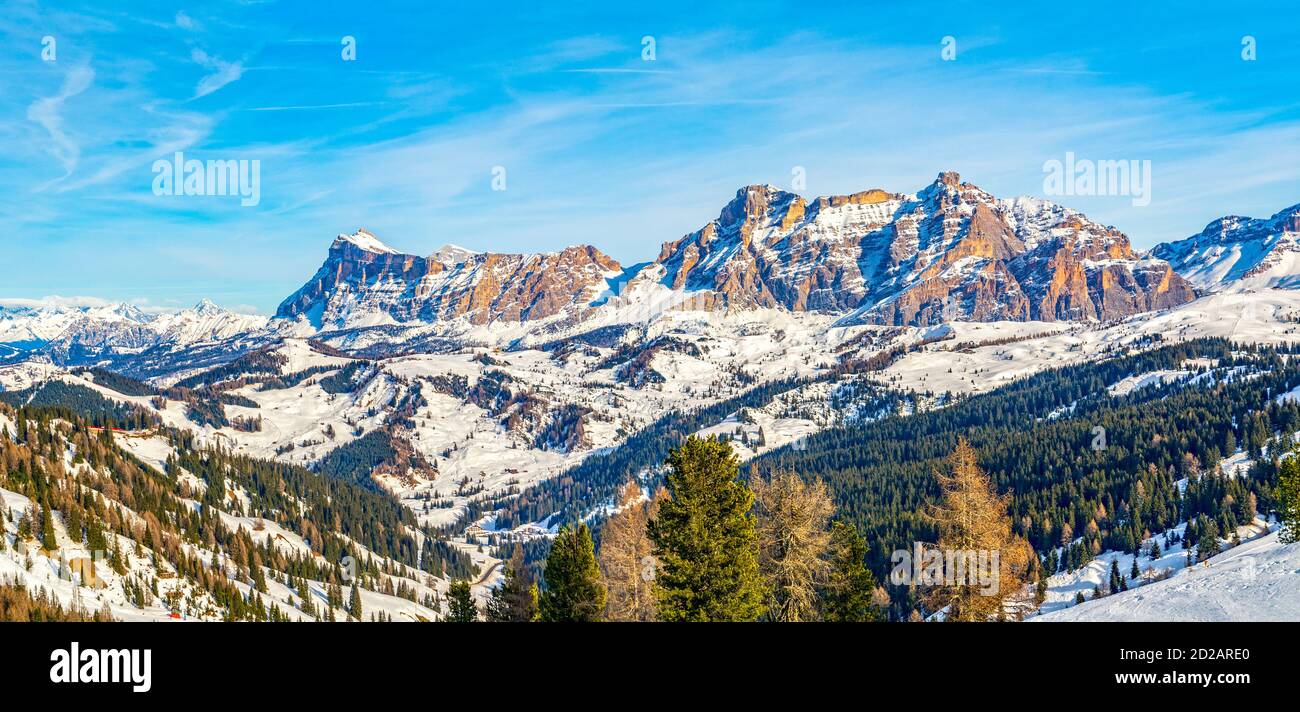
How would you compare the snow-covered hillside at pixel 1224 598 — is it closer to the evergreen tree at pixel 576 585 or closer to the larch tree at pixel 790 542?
the larch tree at pixel 790 542

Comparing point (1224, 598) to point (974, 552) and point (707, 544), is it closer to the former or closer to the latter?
point (974, 552)

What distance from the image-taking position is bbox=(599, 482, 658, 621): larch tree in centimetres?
6153

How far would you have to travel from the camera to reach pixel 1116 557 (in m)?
199

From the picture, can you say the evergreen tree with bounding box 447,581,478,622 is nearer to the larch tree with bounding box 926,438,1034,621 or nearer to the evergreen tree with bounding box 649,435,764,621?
the evergreen tree with bounding box 649,435,764,621

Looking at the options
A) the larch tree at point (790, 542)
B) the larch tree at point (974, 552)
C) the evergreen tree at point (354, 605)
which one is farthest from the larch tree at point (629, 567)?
the evergreen tree at point (354, 605)

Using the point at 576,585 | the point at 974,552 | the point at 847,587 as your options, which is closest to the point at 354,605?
the point at 576,585

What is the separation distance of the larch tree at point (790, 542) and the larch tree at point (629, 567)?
10934mm

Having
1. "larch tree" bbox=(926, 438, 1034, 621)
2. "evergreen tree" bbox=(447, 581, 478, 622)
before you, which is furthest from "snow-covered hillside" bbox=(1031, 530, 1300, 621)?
"evergreen tree" bbox=(447, 581, 478, 622)

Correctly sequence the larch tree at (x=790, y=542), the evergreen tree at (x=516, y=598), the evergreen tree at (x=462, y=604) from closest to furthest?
the larch tree at (x=790, y=542) < the evergreen tree at (x=516, y=598) < the evergreen tree at (x=462, y=604)

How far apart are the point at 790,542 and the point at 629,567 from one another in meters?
15.8

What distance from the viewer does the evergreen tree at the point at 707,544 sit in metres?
47.1
